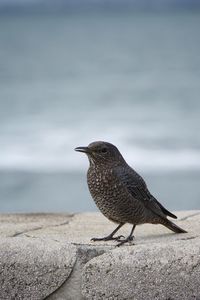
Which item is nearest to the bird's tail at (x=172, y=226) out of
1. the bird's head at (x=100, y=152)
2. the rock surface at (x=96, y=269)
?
the rock surface at (x=96, y=269)

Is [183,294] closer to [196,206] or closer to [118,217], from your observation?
[118,217]

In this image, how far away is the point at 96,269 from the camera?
11.2 ft

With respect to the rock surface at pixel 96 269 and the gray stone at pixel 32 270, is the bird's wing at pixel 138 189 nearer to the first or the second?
the rock surface at pixel 96 269

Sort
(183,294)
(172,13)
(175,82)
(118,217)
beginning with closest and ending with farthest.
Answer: (183,294)
(118,217)
(175,82)
(172,13)

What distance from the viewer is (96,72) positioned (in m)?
12.7

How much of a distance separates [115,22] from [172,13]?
34.2 inches

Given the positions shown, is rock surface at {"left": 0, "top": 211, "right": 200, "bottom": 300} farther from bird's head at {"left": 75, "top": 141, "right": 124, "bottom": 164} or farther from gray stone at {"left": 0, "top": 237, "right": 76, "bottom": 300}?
bird's head at {"left": 75, "top": 141, "right": 124, "bottom": 164}

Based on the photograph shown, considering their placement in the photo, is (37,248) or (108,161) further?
(108,161)

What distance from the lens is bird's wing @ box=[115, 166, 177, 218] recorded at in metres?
3.97

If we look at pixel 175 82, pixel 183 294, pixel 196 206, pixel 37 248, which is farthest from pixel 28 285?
pixel 175 82

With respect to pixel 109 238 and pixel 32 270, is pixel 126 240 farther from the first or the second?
pixel 32 270

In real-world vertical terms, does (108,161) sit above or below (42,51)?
below

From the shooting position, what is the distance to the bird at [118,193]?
153 inches

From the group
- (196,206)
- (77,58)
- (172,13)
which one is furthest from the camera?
(172,13)
